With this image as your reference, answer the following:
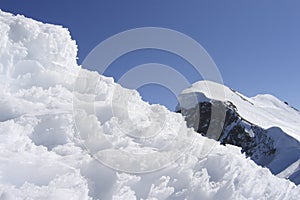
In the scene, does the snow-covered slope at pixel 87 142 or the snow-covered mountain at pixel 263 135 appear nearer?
the snow-covered slope at pixel 87 142

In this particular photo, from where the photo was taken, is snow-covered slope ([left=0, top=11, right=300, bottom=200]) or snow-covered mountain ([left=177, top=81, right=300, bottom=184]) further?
snow-covered mountain ([left=177, top=81, right=300, bottom=184])

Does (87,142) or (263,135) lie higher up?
(263,135)

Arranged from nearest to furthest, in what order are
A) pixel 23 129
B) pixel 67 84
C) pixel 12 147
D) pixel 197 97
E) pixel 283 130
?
1. pixel 12 147
2. pixel 23 129
3. pixel 67 84
4. pixel 283 130
5. pixel 197 97

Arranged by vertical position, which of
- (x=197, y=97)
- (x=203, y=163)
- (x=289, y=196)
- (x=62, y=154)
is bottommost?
(x=289, y=196)

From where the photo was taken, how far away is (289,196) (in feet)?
71.1

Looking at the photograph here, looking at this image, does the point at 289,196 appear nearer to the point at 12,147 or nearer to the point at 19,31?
the point at 12,147

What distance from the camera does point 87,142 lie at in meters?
21.0

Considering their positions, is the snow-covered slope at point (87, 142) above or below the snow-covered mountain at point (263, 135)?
below

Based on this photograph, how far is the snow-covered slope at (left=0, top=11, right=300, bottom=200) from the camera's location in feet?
59.5

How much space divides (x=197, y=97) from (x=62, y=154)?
179643mm

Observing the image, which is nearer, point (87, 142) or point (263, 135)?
point (87, 142)

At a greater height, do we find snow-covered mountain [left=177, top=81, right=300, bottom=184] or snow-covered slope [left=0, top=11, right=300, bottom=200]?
snow-covered mountain [left=177, top=81, right=300, bottom=184]

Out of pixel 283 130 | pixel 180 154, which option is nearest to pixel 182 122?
pixel 180 154

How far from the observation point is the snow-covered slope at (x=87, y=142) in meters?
18.1
